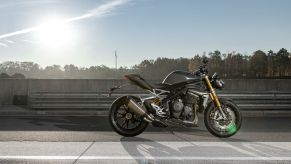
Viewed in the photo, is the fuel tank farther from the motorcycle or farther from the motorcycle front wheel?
the motorcycle front wheel

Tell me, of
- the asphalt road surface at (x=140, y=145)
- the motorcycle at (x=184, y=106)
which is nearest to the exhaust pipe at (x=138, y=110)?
the motorcycle at (x=184, y=106)

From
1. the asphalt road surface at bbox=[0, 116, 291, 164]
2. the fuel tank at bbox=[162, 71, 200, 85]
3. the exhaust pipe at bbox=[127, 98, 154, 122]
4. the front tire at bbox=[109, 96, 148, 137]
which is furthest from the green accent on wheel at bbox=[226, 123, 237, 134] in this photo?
the front tire at bbox=[109, 96, 148, 137]

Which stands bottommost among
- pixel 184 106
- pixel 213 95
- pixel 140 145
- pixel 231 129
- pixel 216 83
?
pixel 140 145

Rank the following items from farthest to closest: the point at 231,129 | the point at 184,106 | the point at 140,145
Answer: the point at 231,129
the point at 184,106
the point at 140,145

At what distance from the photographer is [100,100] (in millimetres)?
12734

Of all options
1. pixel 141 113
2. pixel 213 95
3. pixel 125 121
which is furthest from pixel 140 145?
pixel 213 95

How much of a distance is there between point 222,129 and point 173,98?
1.06 metres

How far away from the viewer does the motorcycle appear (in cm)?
740

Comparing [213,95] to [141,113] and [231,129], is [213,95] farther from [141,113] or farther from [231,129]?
[141,113]

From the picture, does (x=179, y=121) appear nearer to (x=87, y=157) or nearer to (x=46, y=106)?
(x=87, y=157)

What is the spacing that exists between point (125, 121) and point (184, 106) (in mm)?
1177

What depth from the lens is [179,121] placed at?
7316 mm

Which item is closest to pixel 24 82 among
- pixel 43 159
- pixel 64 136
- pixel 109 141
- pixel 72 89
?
pixel 72 89

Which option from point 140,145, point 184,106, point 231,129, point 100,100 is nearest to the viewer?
point 140,145
